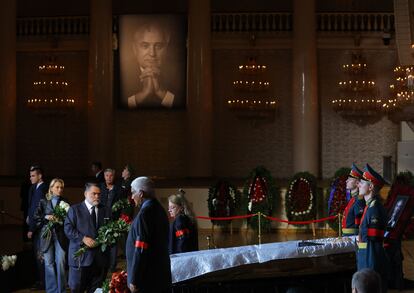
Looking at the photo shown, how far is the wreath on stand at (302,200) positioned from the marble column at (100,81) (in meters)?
7.11

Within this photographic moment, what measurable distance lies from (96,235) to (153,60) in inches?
600

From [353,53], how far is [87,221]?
16321mm

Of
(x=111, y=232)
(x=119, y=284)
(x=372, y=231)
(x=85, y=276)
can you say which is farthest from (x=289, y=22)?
(x=119, y=284)

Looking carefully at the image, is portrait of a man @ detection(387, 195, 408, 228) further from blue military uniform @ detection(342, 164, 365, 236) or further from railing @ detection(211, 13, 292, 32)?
railing @ detection(211, 13, 292, 32)

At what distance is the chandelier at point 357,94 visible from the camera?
79.3ft

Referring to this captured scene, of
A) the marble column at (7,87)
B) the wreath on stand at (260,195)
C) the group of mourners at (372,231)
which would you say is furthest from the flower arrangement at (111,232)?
the marble column at (7,87)

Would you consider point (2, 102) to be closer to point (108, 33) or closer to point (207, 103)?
point (108, 33)

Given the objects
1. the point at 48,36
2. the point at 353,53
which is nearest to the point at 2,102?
the point at 48,36

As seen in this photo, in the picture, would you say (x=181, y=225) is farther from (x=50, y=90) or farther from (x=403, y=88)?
(x=50, y=90)

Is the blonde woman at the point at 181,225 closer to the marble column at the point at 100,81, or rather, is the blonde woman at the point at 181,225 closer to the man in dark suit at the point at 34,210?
the man in dark suit at the point at 34,210

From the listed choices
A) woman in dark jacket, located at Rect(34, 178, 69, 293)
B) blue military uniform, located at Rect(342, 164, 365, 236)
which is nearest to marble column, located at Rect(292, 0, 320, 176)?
blue military uniform, located at Rect(342, 164, 365, 236)

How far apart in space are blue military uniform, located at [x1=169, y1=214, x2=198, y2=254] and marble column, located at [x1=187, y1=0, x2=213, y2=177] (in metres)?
14.3

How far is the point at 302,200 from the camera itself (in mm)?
19125

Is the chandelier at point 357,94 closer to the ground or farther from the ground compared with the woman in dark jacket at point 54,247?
farther from the ground
